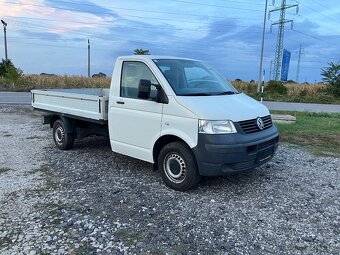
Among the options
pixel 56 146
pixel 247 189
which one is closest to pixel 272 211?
pixel 247 189

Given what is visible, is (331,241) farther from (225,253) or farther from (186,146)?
(186,146)

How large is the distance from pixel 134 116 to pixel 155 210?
1763 mm

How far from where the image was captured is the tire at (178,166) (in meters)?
4.84

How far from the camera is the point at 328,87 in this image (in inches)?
1216

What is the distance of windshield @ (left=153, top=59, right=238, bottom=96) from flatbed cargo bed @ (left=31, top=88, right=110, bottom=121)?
1.42 meters

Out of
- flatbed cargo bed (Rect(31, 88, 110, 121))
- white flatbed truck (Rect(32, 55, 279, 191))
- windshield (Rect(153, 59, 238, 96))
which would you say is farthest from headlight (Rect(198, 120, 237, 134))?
flatbed cargo bed (Rect(31, 88, 110, 121))

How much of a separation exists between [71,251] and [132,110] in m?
2.70

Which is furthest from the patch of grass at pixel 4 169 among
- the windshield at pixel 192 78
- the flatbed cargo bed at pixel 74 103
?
the windshield at pixel 192 78

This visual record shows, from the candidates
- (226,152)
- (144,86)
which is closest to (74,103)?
(144,86)

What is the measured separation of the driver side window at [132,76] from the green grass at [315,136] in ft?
15.5

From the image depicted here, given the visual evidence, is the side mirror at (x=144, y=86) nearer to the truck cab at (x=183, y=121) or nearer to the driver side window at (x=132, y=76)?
the truck cab at (x=183, y=121)

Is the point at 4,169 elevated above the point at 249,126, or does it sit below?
below

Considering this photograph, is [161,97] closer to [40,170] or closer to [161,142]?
[161,142]

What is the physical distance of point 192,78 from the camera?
5.62 m
